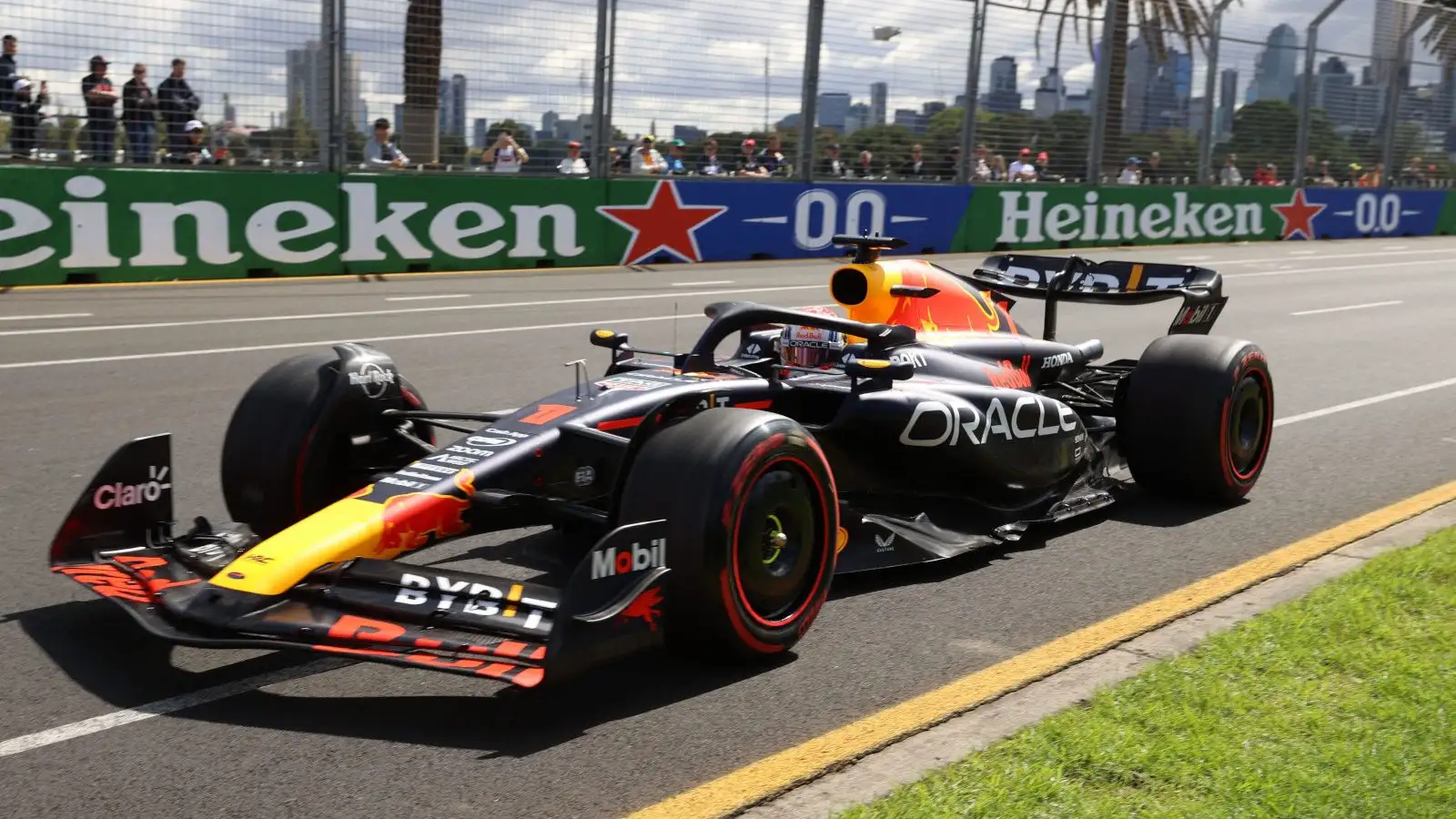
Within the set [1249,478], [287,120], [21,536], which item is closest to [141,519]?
[21,536]

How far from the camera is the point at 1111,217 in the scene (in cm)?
2603

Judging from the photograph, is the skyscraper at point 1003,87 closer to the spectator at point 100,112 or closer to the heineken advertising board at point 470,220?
the heineken advertising board at point 470,220

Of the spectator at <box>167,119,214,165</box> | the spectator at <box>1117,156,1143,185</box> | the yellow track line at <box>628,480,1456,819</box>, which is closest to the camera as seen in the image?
the yellow track line at <box>628,480,1456,819</box>

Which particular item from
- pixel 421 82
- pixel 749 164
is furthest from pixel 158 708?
pixel 749 164

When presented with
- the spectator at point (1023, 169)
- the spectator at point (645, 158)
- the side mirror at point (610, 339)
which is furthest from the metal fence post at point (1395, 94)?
the side mirror at point (610, 339)

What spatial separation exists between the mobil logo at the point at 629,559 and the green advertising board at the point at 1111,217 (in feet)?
64.2

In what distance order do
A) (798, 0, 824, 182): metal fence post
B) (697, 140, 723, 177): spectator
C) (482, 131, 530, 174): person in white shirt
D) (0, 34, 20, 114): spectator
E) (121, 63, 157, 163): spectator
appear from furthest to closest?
(798, 0, 824, 182): metal fence post → (697, 140, 723, 177): spectator → (482, 131, 530, 174): person in white shirt → (121, 63, 157, 163): spectator → (0, 34, 20, 114): spectator

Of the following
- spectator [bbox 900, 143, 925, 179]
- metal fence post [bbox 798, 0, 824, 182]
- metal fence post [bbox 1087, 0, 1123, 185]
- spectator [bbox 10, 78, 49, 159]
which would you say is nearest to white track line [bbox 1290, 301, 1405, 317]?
spectator [bbox 900, 143, 925, 179]

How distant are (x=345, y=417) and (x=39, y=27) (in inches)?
405

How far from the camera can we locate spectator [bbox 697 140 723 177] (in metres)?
19.7

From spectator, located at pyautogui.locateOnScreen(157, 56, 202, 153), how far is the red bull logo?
452 inches

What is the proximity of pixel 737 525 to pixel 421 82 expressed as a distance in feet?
44.1

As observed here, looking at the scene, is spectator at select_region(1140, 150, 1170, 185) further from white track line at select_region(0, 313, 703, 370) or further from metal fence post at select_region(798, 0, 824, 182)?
white track line at select_region(0, 313, 703, 370)

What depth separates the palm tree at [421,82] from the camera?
1642cm
